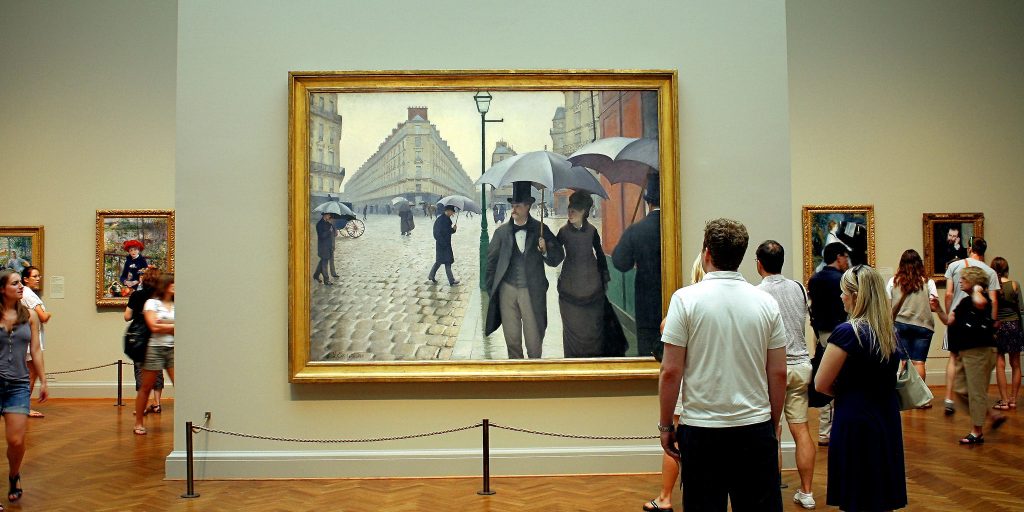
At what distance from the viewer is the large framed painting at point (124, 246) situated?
44.7 ft

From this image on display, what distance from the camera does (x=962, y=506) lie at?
6977 millimetres

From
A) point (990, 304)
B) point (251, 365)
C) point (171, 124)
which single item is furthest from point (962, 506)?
point (171, 124)

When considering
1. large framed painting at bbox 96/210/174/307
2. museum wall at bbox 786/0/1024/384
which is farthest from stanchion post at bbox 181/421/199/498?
museum wall at bbox 786/0/1024/384

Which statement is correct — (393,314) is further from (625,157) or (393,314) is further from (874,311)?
(874,311)

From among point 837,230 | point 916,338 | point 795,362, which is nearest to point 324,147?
point 795,362

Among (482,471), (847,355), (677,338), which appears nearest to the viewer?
(677,338)

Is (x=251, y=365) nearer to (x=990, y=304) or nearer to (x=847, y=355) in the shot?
(x=847, y=355)

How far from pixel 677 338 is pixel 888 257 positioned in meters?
10.9

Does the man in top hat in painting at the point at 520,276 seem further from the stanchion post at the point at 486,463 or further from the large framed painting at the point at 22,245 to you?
the large framed painting at the point at 22,245

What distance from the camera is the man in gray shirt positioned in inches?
271

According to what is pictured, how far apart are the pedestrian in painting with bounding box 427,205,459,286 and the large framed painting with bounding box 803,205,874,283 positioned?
7519 mm

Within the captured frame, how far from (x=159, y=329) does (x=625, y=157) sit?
18.1ft

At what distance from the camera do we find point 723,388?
4168mm

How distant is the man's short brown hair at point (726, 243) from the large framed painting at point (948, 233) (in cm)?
1095
